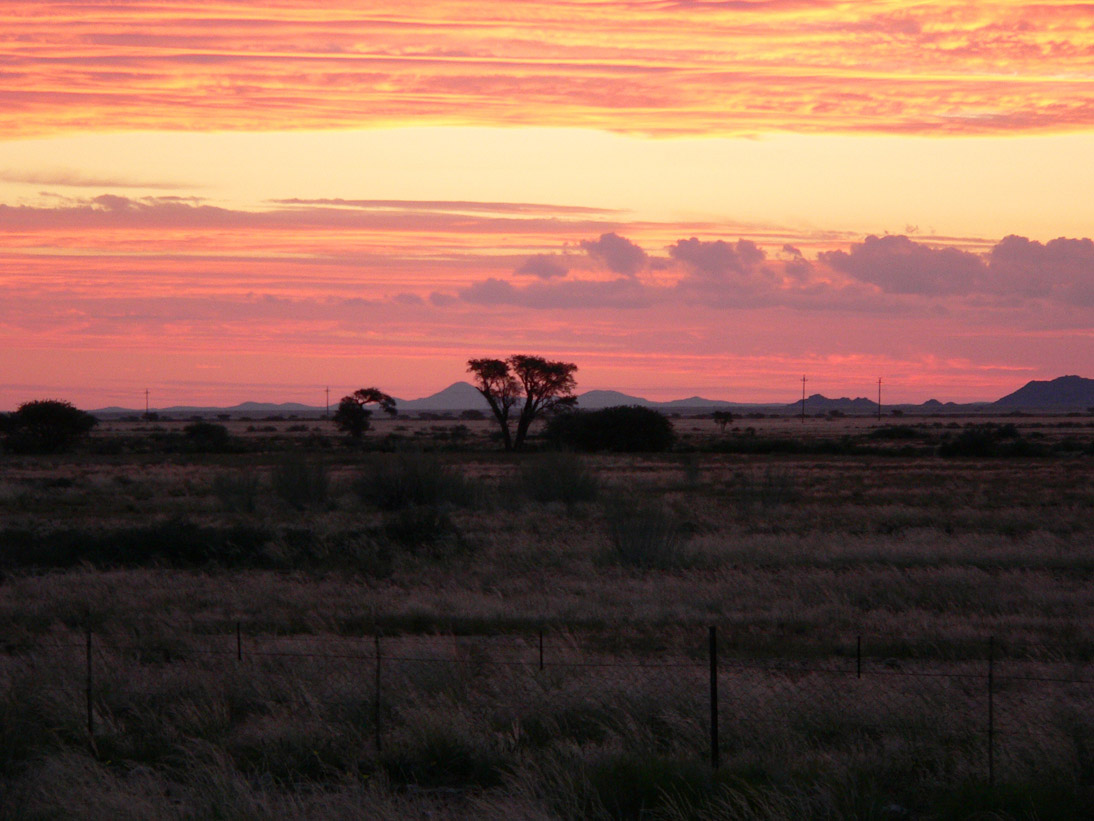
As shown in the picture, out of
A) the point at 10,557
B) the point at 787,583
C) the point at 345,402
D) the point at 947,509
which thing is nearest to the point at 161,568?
the point at 10,557

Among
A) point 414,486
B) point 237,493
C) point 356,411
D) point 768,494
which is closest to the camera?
point 414,486

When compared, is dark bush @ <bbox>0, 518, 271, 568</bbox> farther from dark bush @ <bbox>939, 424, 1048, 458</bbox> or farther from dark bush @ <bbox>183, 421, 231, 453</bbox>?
dark bush @ <bbox>939, 424, 1048, 458</bbox>

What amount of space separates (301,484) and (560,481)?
365 inches

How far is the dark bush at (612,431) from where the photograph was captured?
78.7 meters

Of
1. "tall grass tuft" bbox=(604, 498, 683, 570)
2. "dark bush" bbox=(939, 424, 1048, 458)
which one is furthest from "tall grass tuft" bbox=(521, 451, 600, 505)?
"dark bush" bbox=(939, 424, 1048, 458)

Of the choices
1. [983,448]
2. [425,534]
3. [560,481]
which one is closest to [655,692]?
[425,534]

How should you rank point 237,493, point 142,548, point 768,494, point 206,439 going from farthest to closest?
point 206,439 → point 237,493 → point 768,494 → point 142,548

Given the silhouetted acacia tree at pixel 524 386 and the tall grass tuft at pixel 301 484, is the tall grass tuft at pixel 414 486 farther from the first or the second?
the silhouetted acacia tree at pixel 524 386

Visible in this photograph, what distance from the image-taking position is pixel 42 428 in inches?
3120

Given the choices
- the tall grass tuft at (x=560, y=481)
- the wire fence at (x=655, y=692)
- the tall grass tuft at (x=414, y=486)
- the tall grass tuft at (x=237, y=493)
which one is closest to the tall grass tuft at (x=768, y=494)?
the tall grass tuft at (x=560, y=481)

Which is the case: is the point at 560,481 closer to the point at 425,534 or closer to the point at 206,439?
the point at 425,534

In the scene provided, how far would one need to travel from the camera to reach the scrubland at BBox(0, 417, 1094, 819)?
886 centimetres

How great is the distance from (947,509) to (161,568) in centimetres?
2505

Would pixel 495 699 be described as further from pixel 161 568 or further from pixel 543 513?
pixel 543 513
